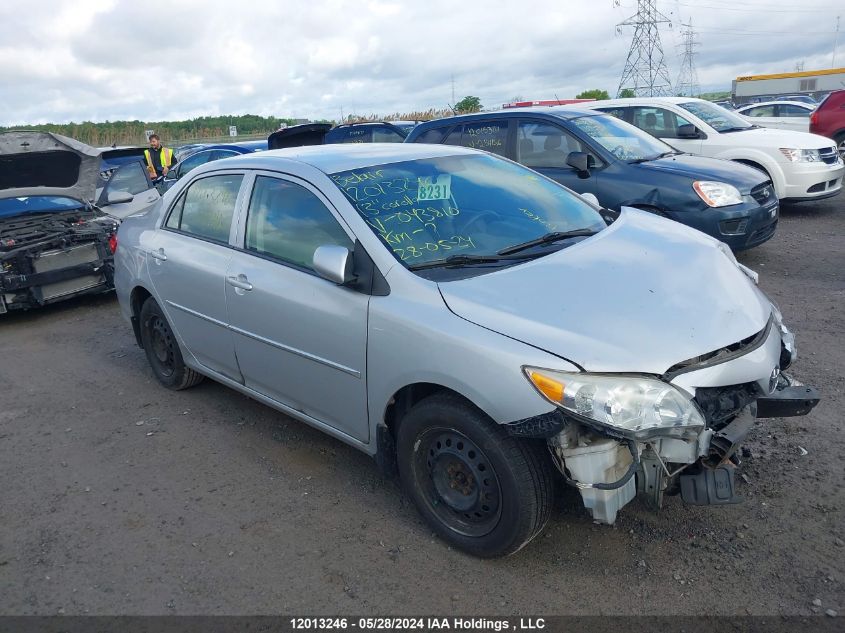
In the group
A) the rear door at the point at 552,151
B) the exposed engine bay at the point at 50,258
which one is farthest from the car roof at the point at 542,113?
the exposed engine bay at the point at 50,258

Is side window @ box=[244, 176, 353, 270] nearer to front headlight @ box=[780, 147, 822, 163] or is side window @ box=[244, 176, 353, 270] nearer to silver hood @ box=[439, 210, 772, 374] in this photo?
silver hood @ box=[439, 210, 772, 374]

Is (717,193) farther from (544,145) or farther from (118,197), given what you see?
(118,197)

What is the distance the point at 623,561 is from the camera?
2.98 metres

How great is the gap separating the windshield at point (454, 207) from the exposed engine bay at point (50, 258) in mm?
4489

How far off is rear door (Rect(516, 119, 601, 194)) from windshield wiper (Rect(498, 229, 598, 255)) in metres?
3.69

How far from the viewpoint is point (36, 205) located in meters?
8.16

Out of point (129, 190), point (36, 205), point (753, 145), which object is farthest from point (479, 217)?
point (129, 190)

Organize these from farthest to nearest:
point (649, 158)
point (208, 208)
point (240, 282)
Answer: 1. point (649, 158)
2. point (208, 208)
3. point (240, 282)

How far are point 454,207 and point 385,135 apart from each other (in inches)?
358

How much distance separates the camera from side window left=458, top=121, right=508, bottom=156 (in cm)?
796

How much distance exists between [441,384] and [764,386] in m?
1.36

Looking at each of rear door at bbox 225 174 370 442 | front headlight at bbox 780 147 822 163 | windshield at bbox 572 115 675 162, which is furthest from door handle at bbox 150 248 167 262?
front headlight at bbox 780 147 822 163

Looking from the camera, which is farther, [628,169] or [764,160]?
[764,160]

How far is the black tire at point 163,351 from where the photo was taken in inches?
195
